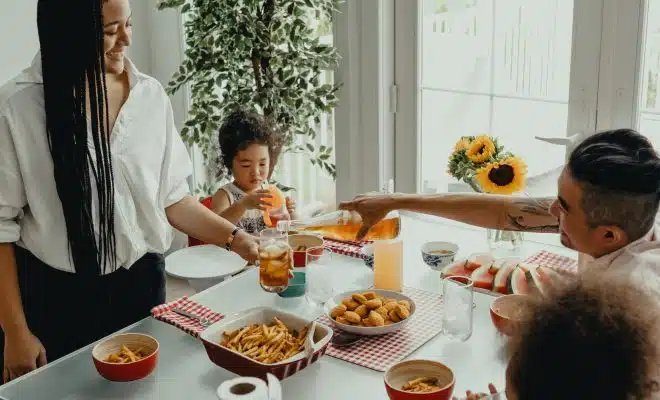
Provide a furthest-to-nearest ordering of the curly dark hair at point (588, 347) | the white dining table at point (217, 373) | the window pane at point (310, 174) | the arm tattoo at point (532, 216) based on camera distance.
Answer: the window pane at point (310, 174) < the arm tattoo at point (532, 216) < the white dining table at point (217, 373) < the curly dark hair at point (588, 347)

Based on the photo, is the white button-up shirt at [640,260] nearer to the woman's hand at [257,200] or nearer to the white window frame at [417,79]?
the white window frame at [417,79]

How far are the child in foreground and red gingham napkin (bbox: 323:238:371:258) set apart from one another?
127 centimetres

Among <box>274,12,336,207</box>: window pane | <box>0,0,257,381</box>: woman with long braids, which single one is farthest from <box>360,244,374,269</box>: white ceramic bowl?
<box>274,12,336,207</box>: window pane

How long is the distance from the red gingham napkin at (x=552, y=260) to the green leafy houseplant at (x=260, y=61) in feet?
4.16

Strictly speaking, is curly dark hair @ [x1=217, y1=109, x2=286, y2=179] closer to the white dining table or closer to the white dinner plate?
the white dinner plate

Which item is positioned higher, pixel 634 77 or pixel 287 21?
pixel 287 21

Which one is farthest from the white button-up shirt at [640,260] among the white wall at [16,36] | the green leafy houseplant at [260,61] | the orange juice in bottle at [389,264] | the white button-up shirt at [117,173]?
the white wall at [16,36]

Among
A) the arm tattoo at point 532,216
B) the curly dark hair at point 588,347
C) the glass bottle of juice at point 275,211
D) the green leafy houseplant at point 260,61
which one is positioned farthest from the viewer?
the green leafy houseplant at point 260,61

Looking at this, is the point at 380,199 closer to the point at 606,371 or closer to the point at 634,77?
the point at 634,77

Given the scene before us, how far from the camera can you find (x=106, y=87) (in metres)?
1.88

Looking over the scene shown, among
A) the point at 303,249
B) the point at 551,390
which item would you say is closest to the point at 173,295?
the point at 303,249

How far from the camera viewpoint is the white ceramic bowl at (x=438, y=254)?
209 cm

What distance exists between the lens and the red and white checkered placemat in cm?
165

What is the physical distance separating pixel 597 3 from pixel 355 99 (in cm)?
101
